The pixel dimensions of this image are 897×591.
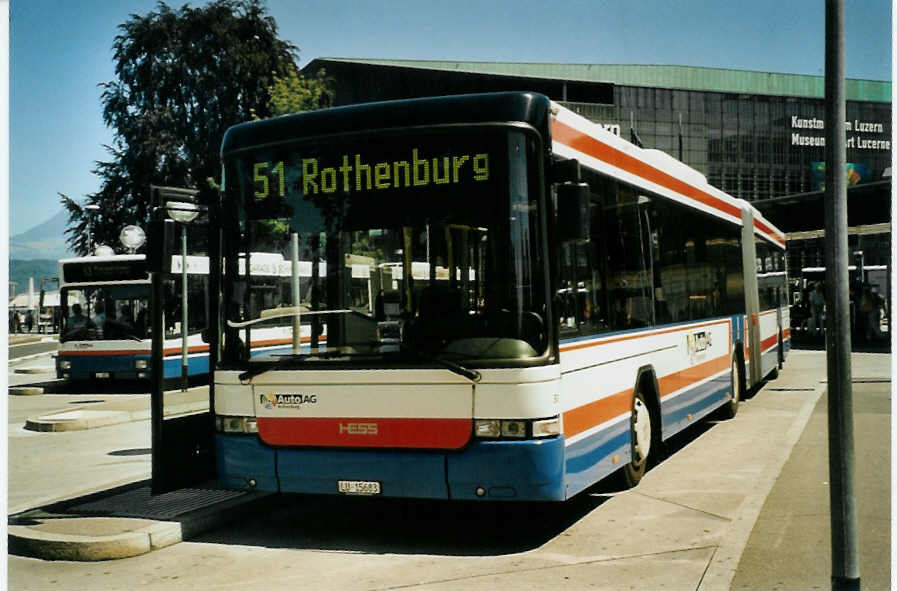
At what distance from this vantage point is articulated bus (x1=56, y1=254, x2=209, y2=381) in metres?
21.6

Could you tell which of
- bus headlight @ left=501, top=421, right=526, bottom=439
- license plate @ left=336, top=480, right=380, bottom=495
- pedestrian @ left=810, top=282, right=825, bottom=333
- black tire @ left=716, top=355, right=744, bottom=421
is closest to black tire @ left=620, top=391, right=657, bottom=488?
bus headlight @ left=501, top=421, right=526, bottom=439

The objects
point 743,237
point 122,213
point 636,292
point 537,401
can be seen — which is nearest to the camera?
point 537,401

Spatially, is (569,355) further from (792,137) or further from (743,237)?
(792,137)

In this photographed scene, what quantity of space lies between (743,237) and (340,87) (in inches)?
1005

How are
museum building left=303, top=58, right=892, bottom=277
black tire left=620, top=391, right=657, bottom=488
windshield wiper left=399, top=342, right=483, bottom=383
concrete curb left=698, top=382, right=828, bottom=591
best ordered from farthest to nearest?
museum building left=303, top=58, right=892, bottom=277, black tire left=620, top=391, right=657, bottom=488, windshield wiper left=399, top=342, right=483, bottom=383, concrete curb left=698, top=382, right=828, bottom=591

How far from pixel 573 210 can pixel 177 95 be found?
21478mm

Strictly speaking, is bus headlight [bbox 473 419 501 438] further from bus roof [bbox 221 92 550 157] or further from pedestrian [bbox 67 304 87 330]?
pedestrian [bbox 67 304 87 330]

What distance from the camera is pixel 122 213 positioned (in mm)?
31312

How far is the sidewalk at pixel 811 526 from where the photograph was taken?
6.05 m

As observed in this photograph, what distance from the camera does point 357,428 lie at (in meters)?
7.07

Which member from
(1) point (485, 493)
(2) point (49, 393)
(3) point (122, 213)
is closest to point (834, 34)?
(1) point (485, 493)

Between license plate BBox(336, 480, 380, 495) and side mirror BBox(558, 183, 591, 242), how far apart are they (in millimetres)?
2090

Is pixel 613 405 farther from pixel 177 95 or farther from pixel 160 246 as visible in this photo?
pixel 177 95

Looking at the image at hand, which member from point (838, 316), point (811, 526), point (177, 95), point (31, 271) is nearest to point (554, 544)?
point (811, 526)
